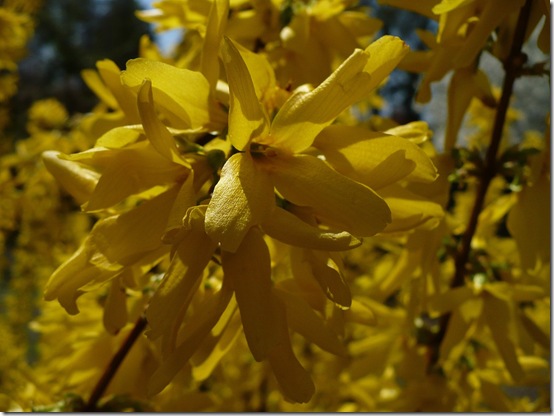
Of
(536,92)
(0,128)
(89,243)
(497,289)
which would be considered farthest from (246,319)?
(0,128)

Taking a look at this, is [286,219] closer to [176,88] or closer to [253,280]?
[253,280]

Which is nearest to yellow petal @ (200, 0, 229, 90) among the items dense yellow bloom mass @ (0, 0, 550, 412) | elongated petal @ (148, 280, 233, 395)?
dense yellow bloom mass @ (0, 0, 550, 412)

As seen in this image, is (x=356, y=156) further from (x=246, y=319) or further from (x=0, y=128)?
(x=0, y=128)

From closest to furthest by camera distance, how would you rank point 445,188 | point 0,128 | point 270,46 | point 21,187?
point 445,188
point 270,46
point 21,187
point 0,128

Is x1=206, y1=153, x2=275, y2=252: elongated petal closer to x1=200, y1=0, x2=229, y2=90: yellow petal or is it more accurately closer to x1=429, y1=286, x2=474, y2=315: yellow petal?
x1=200, y1=0, x2=229, y2=90: yellow petal

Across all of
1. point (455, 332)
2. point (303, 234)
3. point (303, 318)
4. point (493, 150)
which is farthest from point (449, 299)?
point (303, 234)

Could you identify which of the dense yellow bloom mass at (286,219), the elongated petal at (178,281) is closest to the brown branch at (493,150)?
the dense yellow bloom mass at (286,219)

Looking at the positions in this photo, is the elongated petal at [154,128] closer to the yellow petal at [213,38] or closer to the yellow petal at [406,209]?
the yellow petal at [213,38]
